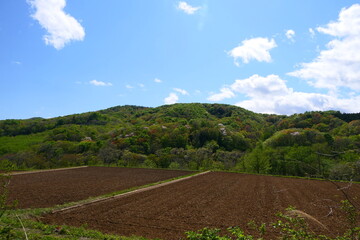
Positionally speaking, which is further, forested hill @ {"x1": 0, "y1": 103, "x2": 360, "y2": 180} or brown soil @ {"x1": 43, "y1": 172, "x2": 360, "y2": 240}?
forested hill @ {"x1": 0, "y1": 103, "x2": 360, "y2": 180}

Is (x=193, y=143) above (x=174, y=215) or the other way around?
above

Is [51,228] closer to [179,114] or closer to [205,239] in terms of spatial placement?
[205,239]

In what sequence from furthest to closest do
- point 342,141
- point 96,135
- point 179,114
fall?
point 179,114
point 96,135
point 342,141

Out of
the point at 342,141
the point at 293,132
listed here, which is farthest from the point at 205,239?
the point at 293,132

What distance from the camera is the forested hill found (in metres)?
57.8

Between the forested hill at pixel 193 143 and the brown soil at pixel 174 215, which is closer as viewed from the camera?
the brown soil at pixel 174 215

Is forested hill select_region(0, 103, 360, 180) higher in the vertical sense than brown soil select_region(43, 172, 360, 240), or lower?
higher

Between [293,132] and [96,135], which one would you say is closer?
[293,132]

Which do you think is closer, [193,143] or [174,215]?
[174,215]

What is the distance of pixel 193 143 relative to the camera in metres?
105

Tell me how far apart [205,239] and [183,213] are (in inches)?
374

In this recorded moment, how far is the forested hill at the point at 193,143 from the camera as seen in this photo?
190 feet

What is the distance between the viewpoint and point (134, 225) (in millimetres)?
11641

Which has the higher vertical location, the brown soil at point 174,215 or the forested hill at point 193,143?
the forested hill at point 193,143
